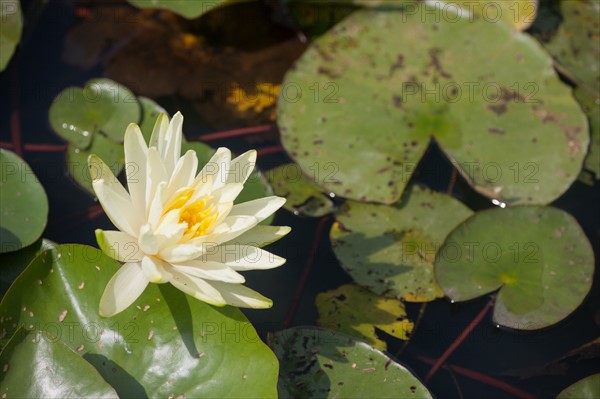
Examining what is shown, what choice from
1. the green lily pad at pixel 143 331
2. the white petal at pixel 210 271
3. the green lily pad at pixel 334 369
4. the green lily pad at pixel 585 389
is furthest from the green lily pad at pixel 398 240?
the white petal at pixel 210 271

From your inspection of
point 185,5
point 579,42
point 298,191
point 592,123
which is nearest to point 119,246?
point 298,191

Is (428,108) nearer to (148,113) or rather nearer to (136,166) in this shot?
(148,113)

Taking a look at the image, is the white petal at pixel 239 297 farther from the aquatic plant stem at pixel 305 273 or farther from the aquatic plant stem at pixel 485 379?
the aquatic plant stem at pixel 485 379

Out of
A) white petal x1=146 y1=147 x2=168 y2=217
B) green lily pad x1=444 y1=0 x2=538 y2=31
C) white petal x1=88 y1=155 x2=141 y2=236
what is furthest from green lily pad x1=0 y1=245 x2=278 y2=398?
green lily pad x1=444 y1=0 x2=538 y2=31

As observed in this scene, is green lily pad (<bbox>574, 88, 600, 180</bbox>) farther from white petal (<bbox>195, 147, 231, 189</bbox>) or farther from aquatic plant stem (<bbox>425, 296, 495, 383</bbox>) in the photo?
white petal (<bbox>195, 147, 231, 189</bbox>)

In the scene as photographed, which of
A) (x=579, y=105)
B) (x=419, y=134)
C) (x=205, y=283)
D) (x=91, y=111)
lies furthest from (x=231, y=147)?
(x=579, y=105)
